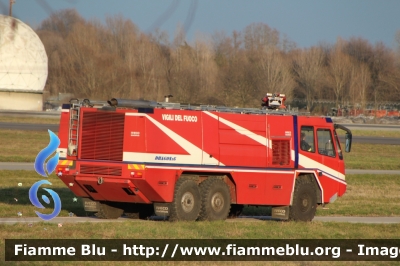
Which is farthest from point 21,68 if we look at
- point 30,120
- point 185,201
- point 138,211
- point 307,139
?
point 185,201

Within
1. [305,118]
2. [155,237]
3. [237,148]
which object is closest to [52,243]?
[155,237]

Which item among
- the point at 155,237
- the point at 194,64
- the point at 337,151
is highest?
the point at 194,64

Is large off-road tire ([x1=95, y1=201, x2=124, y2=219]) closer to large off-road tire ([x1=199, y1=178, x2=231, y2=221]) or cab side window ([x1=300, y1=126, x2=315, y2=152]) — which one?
large off-road tire ([x1=199, y1=178, x2=231, y2=221])

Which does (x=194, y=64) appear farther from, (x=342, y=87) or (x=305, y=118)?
(x=305, y=118)

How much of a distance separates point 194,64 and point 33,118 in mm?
15286

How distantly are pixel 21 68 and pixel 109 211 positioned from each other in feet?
227

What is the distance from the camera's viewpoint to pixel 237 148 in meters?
18.2

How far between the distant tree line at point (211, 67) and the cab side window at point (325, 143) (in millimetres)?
5073

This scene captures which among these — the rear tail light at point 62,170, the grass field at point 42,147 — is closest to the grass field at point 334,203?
the rear tail light at point 62,170

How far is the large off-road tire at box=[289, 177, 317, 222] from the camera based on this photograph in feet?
62.6

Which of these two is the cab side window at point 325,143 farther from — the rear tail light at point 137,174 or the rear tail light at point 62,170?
the rear tail light at point 62,170

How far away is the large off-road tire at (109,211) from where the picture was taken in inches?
717

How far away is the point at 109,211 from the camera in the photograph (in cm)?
1838

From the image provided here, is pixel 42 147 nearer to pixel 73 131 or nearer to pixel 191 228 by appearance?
pixel 73 131
